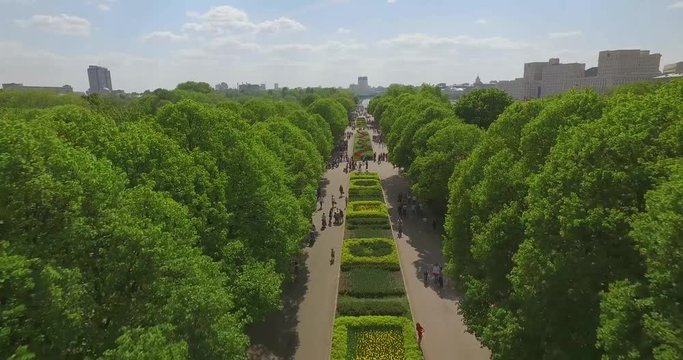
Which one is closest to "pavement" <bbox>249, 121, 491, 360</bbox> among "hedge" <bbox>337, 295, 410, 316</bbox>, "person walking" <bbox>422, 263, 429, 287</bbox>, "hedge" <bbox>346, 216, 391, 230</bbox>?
"person walking" <bbox>422, 263, 429, 287</bbox>

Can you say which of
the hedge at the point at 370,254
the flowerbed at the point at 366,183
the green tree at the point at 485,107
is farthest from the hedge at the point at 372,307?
the green tree at the point at 485,107

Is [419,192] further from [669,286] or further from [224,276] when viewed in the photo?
[669,286]

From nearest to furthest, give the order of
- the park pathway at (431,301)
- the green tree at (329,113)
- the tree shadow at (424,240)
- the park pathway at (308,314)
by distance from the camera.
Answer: the park pathway at (431,301) < the park pathway at (308,314) < the tree shadow at (424,240) < the green tree at (329,113)

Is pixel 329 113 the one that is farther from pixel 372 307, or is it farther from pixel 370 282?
pixel 372 307

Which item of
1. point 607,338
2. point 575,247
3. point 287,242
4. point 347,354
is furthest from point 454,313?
point 607,338

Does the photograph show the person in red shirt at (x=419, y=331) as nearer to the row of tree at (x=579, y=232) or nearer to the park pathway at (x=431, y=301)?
the park pathway at (x=431, y=301)

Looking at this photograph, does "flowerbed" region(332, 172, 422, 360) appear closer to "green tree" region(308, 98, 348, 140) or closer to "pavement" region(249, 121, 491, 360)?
"pavement" region(249, 121, 491, 360)
